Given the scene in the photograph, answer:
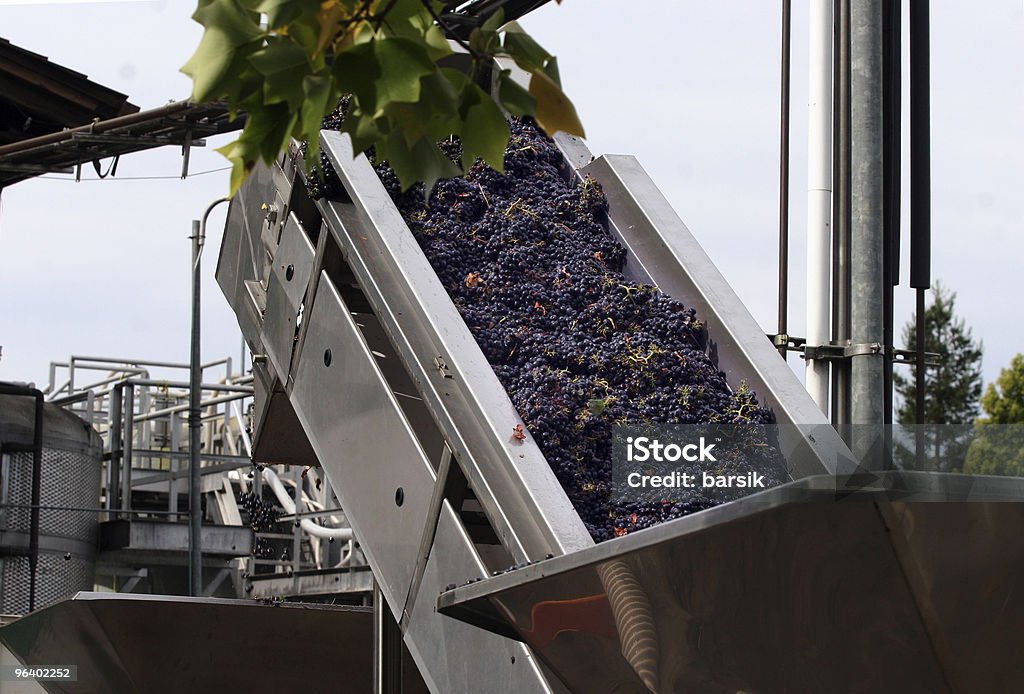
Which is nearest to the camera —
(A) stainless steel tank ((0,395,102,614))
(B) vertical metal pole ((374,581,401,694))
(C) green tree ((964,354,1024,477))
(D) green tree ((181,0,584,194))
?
(D) green tree ((181,0,584,194))

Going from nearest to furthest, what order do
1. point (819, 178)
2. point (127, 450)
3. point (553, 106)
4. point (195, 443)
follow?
point (553, 106)
point (819, 178)
point (195, 443)
point (127, 450)

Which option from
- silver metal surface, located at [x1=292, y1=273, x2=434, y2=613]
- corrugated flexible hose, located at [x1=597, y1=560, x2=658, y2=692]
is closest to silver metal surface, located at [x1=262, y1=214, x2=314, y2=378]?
silver metal surface, located at [x1=292, y1=273, x2=434, y2=613]

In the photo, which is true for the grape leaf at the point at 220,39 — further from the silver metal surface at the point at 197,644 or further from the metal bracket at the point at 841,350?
the silver metal surface at the point at 197,644

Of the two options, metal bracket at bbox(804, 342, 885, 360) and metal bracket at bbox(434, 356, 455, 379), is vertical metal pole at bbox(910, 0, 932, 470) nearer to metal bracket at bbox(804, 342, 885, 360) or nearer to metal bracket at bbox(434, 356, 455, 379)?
metal bracket at bbox(804, 342, 885, 360)

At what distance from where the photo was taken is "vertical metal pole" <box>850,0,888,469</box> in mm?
4645

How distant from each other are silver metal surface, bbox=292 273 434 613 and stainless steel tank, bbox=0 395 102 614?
→ 278 inches

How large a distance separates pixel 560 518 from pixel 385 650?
1427 millimetres

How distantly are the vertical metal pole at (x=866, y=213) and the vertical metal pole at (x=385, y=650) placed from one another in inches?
63.3

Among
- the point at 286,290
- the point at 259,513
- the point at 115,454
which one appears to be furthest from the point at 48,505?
the point at 286,290

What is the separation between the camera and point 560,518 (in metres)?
3.44

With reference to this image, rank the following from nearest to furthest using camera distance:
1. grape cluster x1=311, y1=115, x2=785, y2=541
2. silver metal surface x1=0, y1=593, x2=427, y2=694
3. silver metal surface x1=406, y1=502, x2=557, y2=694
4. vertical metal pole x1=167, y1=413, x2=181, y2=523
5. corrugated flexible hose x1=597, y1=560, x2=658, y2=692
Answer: corrugated flexible hose x1=597, y1=560, x2=658, y2=692, silver metal surface x1=406, y1=502, x2=557, y2=694, grape cluster x1=311, y1=115, x2=785, y2=541, silver metal surface x1=0, y1=593, x2=427, y2=694, vertical metal pole x1=167, y1=413, x2=181, y2=523

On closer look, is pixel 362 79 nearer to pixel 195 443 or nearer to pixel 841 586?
pixel 841 586

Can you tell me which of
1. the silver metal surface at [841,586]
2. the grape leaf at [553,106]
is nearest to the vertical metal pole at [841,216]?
the silver metal surface at [841,586]

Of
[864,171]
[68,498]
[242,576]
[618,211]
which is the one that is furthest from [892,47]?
[242,576]
